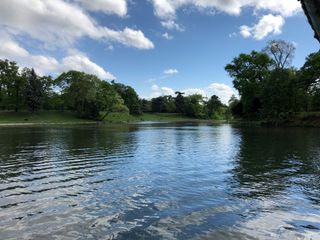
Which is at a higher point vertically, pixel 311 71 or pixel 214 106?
pixel 311 71

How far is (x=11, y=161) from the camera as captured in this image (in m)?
22.0

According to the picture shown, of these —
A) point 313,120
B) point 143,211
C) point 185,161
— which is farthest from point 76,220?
point 313,120

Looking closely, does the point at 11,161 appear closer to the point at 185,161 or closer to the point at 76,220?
the point at 185,161

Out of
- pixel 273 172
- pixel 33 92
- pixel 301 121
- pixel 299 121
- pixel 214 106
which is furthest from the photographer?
pixel 214 106

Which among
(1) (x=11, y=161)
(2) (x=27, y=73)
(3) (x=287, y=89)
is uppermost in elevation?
(2) (x=27, y=73)

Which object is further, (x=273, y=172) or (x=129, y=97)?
(x=129, y=97)

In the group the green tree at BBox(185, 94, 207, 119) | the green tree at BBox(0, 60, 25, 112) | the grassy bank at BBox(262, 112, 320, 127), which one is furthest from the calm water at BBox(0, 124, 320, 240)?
the green tree at BBox(185, 94, 207, 119)

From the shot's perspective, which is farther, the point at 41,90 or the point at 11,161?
the point at 41,90

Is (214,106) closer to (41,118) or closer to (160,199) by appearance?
(41,118)

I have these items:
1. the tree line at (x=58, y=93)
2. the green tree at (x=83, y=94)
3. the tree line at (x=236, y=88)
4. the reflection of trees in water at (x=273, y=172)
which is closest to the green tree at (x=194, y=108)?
the tree line at (x=236, y=88)

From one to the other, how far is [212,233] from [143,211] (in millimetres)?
2825

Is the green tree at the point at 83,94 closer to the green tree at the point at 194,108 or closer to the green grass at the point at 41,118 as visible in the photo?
the green grass at the point at 41,118

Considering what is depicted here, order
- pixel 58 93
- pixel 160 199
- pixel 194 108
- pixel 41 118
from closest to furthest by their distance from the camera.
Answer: pixel 160 199, pixel 41 118, pixel 58 93, pixel 194 108

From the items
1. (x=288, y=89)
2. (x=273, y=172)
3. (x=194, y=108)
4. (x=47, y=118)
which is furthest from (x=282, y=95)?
(x=194, y=108)
